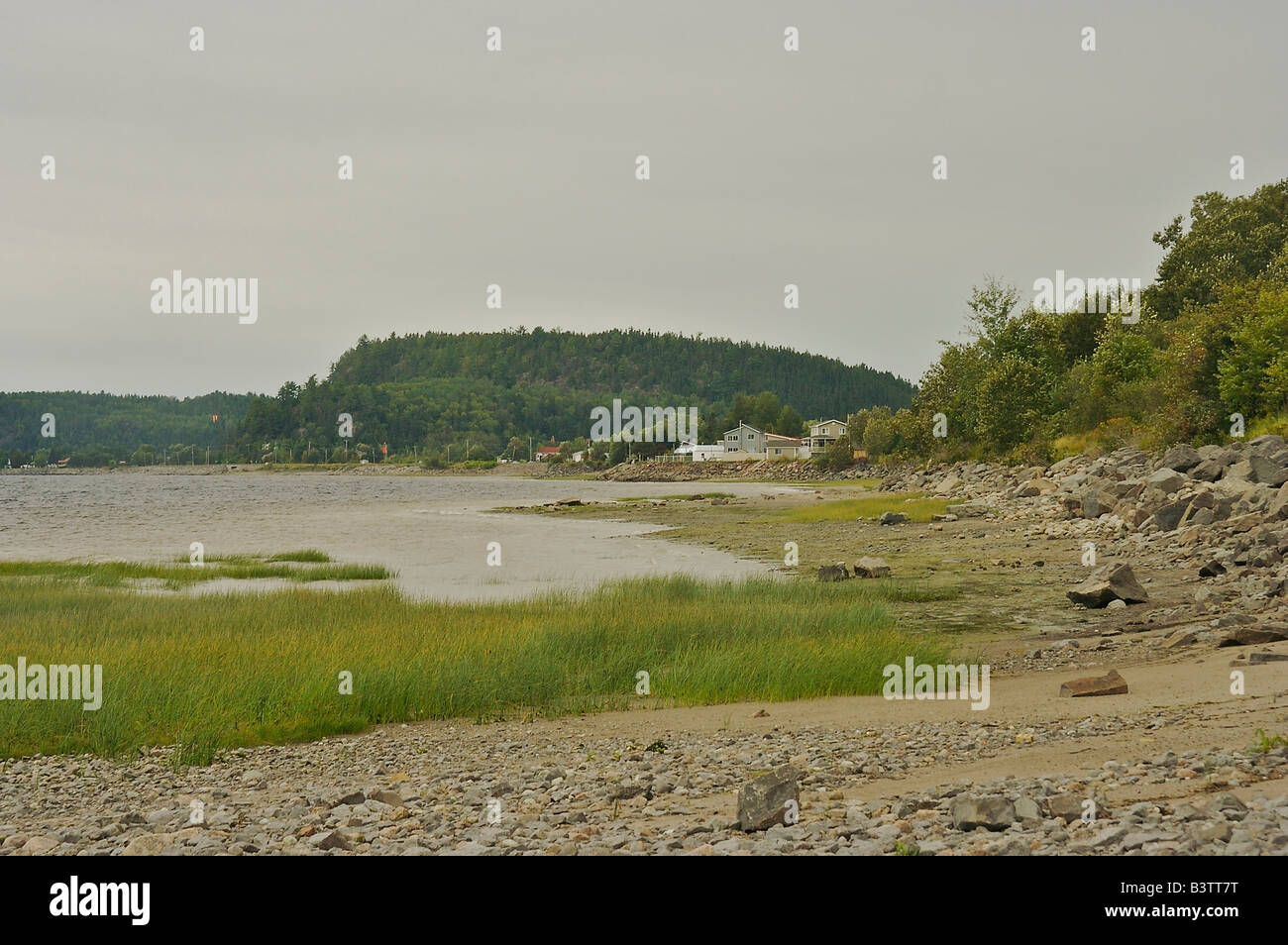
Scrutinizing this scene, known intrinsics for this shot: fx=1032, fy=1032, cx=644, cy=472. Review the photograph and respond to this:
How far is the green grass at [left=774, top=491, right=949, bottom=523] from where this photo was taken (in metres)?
53.4

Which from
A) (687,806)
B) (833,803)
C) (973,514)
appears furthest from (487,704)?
(973,514)

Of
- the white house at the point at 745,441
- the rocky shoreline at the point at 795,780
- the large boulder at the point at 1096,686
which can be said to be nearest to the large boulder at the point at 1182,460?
the rocky shoreline at the point at 795,780

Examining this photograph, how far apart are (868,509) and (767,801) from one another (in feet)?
174

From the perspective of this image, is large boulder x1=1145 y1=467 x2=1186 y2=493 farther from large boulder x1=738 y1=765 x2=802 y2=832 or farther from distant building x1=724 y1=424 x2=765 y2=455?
distant building x1=724 y1=424 x2=765 y2=455

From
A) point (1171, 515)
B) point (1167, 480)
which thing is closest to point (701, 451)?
point (1167, 480)

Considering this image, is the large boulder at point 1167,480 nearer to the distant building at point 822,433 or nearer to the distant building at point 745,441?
the distant building at point 822,433

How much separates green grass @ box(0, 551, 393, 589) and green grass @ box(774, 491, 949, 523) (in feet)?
89.9

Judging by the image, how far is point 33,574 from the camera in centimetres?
3531

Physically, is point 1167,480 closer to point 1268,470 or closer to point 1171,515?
point 1171,515

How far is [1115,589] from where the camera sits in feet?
70.0

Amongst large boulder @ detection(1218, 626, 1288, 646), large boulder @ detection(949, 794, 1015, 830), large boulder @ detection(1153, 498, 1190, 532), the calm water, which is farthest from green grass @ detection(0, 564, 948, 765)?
large boulder @ detection(1153, 498, 1190, 532)
